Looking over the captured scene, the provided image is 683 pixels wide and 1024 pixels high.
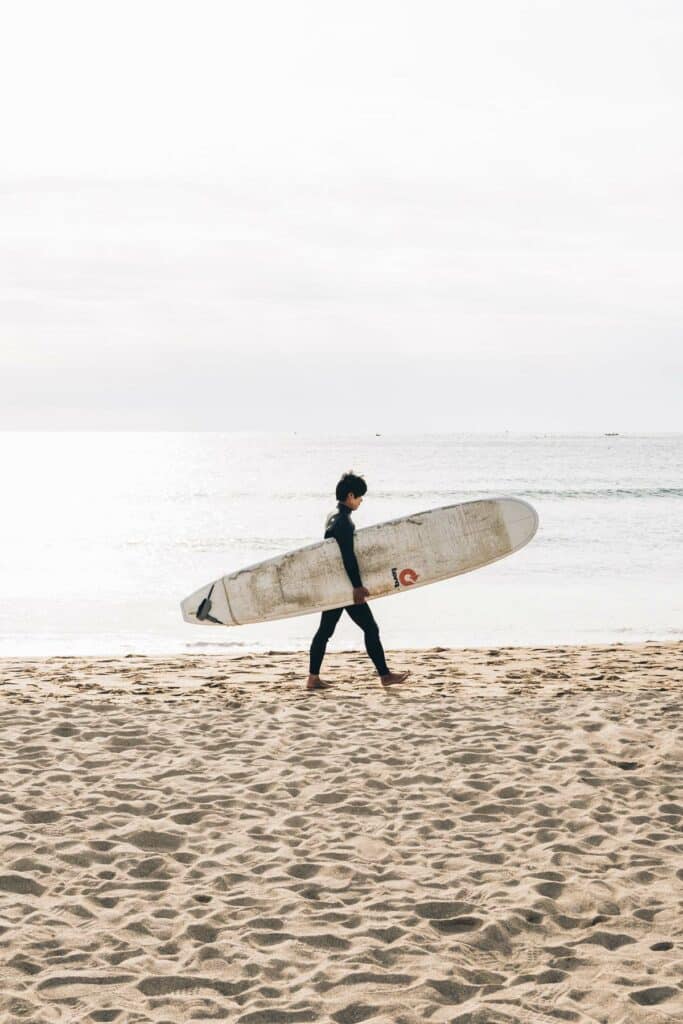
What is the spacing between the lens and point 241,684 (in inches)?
354

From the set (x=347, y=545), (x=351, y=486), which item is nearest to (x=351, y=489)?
(x=351, y=486)

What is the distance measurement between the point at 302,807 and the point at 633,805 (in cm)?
179

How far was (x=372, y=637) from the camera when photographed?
27.5 ft

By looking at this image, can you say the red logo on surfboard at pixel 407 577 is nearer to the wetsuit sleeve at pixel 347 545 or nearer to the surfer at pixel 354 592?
Result: the surfer at pixel 354 592

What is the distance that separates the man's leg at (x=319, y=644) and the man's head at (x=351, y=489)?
3.26 feet

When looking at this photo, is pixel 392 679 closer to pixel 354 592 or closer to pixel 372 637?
pixel 372 637

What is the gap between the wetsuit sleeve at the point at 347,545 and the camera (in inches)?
323

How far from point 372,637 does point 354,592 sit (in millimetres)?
459

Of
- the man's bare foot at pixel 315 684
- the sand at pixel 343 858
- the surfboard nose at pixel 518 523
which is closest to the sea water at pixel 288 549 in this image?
the surfboard nose at pixel 518 523

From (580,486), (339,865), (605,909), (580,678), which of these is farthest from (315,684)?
(580,486)

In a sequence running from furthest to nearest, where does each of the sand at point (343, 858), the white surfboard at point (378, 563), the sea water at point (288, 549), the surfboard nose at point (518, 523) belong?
the sea water at point (288, 549) → the surfboard nose at point (518, 523) → the white surfboard at point (378, 563) → the sand at point (343, 858)

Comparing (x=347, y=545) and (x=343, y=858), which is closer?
(x=343, y=858)

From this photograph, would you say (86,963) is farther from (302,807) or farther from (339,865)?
(302,807)

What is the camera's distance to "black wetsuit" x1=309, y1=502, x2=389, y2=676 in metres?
8.21
